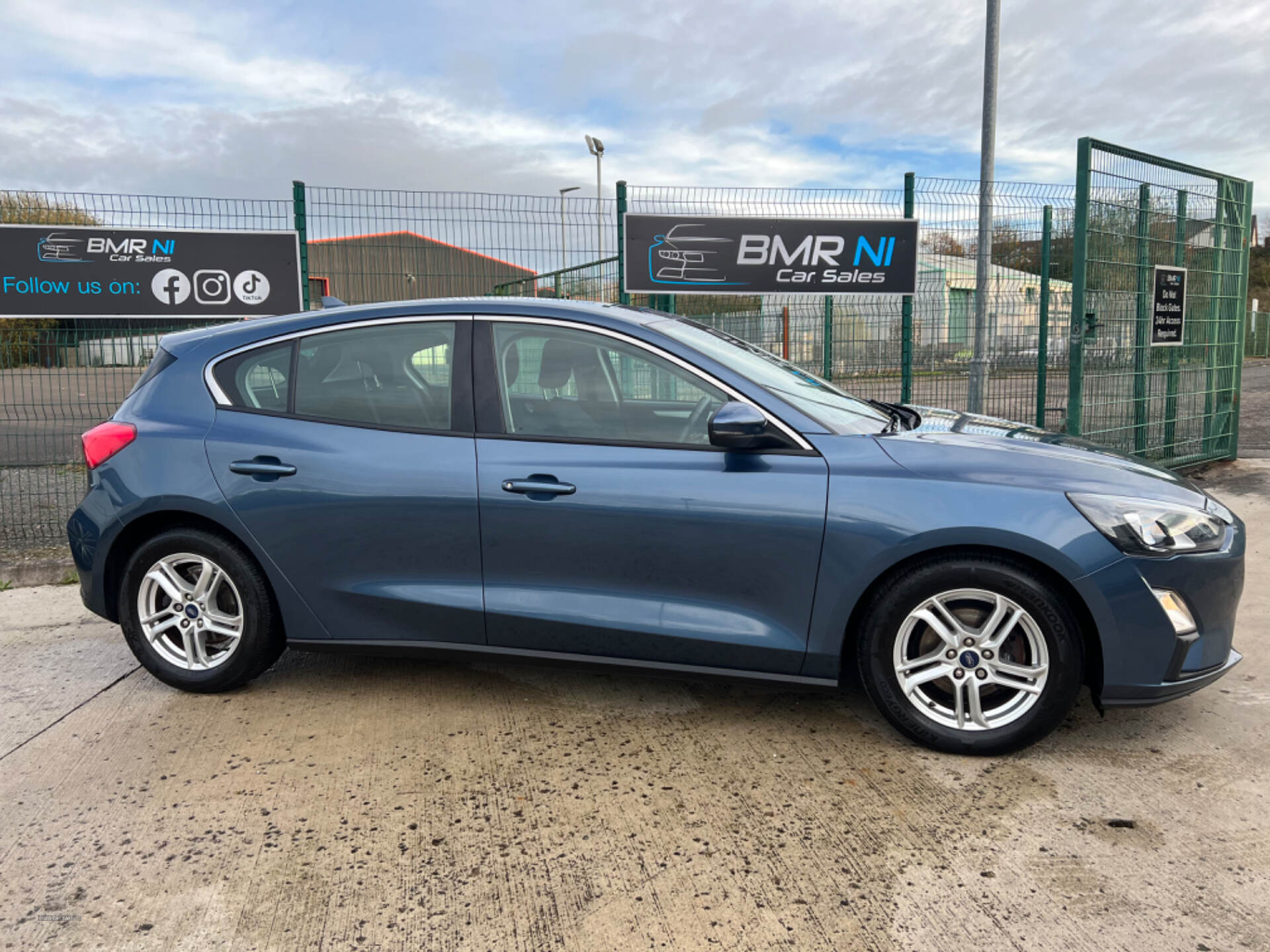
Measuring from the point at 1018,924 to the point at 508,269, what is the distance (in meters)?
6.31

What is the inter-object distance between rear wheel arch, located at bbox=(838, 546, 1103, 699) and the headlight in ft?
0.71

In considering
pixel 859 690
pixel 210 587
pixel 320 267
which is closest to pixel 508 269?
pixel 320 267

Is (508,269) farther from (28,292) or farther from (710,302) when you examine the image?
(28,292)

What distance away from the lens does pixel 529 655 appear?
11.6ft

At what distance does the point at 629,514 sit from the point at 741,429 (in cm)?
49

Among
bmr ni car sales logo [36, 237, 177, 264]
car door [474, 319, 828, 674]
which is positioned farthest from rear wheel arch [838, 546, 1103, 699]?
bmr ni car sales logo [36, 237, 177, 264]

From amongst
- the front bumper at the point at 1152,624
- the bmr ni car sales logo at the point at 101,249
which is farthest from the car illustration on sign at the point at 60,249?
the front bumper at the point at 1152,624

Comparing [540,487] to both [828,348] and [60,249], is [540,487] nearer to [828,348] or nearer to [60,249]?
[60,249]

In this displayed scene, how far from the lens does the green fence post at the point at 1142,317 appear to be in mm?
7835

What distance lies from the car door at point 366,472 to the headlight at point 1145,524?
6.86 ft

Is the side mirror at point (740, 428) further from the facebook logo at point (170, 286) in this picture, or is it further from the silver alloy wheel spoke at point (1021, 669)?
the facebook logo at point (170, 286)

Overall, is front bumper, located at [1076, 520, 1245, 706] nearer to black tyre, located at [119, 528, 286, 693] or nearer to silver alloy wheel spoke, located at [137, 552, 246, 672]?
black tyre, located at [119, 528, 286, 693]

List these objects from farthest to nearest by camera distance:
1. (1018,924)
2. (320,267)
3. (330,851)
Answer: (320,267) → (330,851) → (1018,924)

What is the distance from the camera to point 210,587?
12.5 ft
